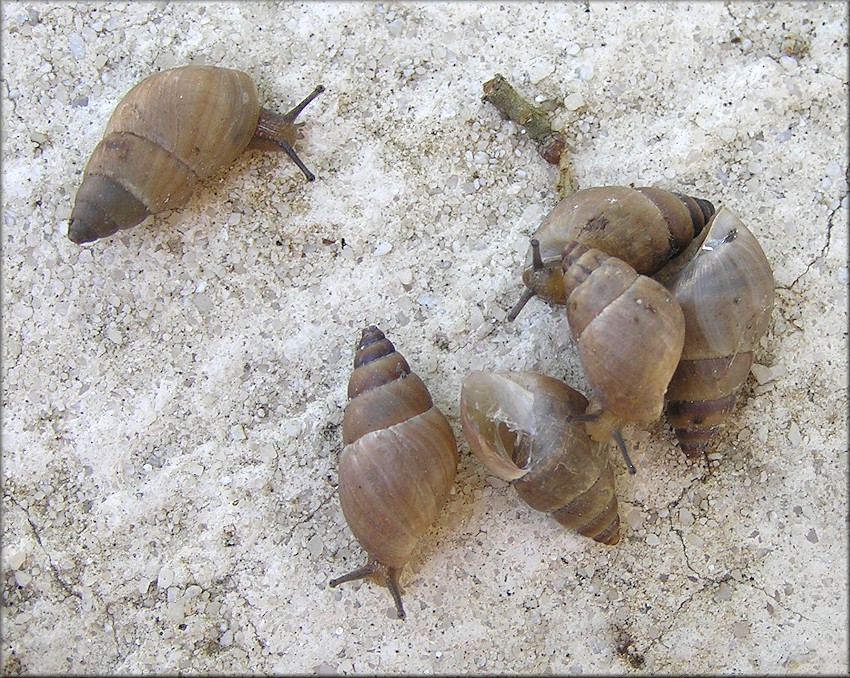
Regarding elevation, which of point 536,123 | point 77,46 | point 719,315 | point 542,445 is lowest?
point 542,445

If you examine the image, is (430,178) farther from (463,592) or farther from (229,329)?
(463,592)

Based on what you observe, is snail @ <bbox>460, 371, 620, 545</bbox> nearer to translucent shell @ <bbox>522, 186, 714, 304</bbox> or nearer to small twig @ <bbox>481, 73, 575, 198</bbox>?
translucent shell @ <bbox>522, 186, 714, 304</bbox>

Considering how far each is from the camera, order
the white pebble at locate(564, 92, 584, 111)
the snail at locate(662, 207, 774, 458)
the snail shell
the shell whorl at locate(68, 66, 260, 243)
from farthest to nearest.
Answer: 1. the white pebble at locate(564, 92, 584, 111)
2. the shell whorl at locate(68, 66, 260, 243)
3. the snail at locate(662, 207, 774, 458)
4. the snail shell

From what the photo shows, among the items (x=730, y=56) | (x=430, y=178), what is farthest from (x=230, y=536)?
(x=730, y=56)

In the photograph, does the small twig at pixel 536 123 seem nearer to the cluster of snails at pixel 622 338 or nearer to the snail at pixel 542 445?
the cluster of snails at pixel 622 338

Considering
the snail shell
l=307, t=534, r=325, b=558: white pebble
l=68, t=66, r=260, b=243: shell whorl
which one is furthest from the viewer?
l=307, t=534, r=325, b=558: white pebble

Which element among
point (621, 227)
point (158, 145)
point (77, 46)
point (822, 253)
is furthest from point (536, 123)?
point (77, 46)

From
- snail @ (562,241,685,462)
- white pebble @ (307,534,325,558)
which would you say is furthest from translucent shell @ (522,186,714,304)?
white pebble @ (307,534,325,558)

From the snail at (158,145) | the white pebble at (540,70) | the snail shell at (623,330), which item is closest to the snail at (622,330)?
the snail shell at (623,330)

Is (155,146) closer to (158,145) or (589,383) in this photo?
(158,145)
